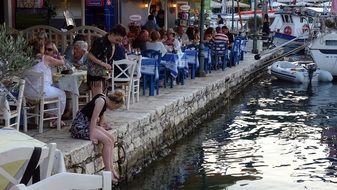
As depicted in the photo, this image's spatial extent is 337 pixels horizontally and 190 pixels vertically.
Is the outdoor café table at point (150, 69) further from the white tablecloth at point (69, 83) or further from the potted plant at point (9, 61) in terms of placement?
the potted plant at point (9, 61)

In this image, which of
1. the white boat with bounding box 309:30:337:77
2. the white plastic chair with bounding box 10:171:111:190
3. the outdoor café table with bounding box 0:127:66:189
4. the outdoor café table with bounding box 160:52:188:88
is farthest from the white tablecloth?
the white boat with bounding box 309:30:337:77

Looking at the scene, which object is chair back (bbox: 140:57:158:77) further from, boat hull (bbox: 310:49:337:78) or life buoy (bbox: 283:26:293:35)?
life buoy (bbox: 283:26:293:35)

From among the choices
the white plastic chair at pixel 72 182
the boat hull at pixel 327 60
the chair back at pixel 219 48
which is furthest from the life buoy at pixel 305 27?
the white plastic chair at pixel 72 182

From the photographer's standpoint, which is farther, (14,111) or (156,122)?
(156,122)

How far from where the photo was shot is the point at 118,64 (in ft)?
33.6

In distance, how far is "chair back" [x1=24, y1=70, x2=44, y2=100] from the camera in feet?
26.6

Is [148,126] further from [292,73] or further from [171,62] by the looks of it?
[292,73]

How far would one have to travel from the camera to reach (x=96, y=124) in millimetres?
7711

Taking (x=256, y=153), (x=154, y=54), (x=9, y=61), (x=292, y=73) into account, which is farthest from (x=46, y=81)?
(x=292, y=73)

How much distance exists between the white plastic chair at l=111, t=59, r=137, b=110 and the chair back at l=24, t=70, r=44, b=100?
220cm

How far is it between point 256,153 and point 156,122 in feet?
5.60

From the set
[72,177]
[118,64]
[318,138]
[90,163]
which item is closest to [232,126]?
[318,138]

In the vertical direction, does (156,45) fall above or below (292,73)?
above

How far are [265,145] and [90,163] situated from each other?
454 centimetres
